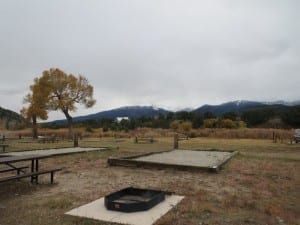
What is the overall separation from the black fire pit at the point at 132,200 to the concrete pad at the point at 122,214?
0.07 m

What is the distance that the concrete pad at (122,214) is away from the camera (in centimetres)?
465

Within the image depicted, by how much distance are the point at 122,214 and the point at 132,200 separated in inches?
29.5

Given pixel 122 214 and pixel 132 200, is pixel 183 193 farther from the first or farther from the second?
pixel 122 214

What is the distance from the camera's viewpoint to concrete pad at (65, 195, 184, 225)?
15.3ft

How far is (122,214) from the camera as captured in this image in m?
4.93

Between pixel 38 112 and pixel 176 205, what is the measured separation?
35696 mm

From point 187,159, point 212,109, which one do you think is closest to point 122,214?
point 187,159

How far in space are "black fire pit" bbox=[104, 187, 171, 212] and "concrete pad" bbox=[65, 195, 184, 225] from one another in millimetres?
73

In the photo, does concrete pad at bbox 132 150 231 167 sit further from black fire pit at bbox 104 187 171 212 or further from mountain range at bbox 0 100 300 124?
mountain range at bbox 0 100 300 124

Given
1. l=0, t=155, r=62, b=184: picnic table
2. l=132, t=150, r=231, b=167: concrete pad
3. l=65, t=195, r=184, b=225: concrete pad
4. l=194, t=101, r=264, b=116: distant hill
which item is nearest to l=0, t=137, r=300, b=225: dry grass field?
l=65, t=195, r=184, b=225: concrete pad

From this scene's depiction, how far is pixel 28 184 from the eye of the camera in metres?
7.38

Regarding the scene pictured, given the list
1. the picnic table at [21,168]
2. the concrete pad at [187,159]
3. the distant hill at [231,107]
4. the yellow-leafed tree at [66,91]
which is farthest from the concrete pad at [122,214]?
the distant hill at [231,107]

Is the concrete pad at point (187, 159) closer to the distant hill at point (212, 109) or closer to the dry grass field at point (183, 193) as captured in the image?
the dry grass field at point (183, 193)

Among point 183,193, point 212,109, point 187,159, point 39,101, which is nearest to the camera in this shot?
point 183,193
